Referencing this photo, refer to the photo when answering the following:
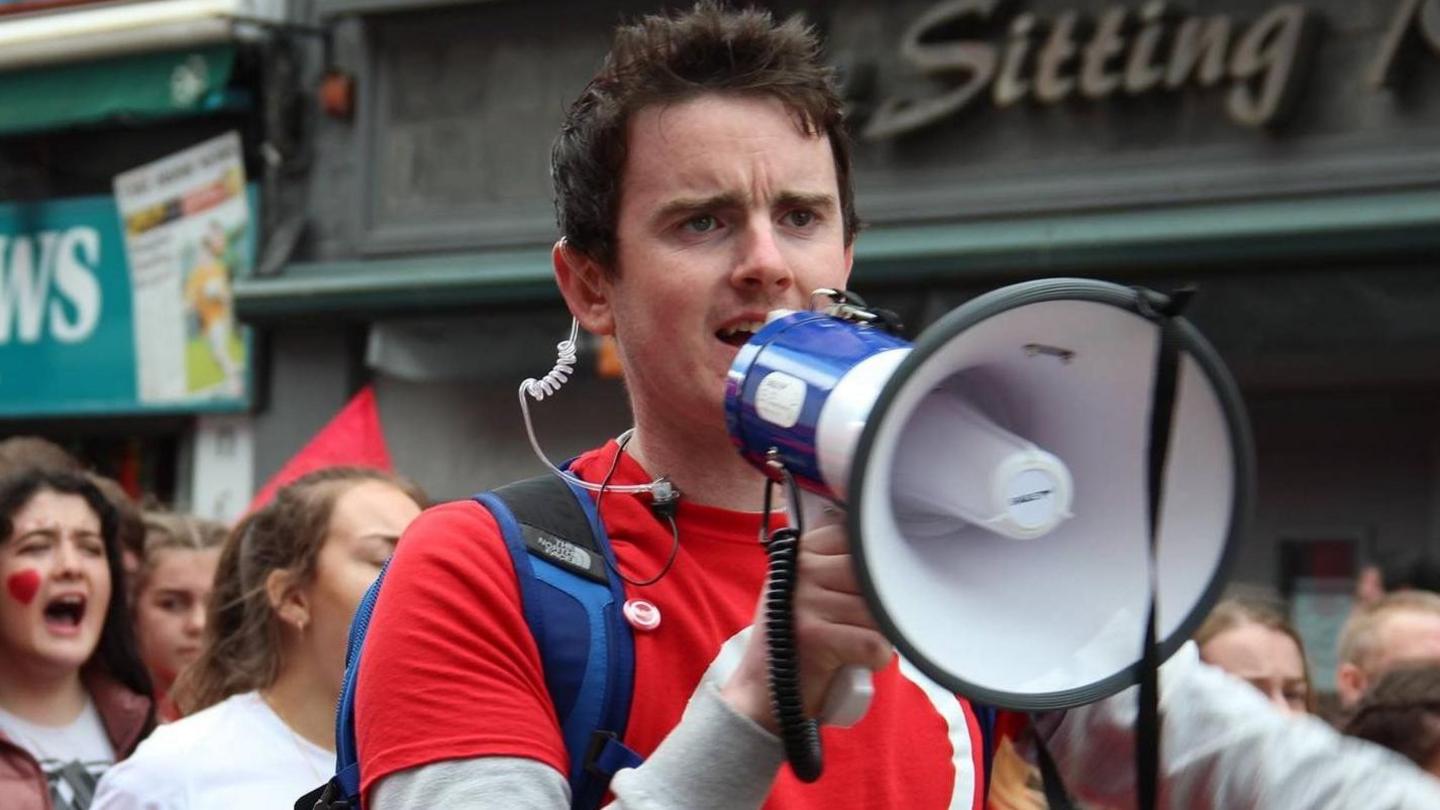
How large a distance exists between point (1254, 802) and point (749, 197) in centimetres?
68

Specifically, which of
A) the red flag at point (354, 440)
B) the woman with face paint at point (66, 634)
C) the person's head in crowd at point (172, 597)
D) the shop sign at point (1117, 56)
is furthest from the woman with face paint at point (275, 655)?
the shop sign at point (1117, 56)

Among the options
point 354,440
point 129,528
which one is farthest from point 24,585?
point 354,440

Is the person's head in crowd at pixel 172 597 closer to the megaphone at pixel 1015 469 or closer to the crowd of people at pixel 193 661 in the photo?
the crowd of people at pixel 193 661

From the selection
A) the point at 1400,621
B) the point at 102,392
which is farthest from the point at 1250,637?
the point at 102,392

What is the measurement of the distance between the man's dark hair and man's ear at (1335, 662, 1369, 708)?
340 cm

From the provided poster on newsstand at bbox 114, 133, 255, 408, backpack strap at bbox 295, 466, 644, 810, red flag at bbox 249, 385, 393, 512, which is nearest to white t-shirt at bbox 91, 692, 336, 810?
backpack strap at bbox 295, 466, 644, 810

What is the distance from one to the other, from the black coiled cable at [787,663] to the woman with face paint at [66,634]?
3183 millimetres

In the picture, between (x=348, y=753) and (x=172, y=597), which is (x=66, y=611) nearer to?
(x=172, y=597)

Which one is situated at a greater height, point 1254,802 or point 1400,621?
point 1254,802

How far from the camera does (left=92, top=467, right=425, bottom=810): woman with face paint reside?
12.8 feet

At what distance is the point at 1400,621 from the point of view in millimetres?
5168

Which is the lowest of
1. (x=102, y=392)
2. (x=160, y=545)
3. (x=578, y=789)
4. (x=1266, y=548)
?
(x=102, y=392)

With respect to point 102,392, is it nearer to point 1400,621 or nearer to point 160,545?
point 160,545

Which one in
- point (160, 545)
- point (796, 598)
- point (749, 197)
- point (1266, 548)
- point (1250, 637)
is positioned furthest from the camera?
point (1266, 548)
